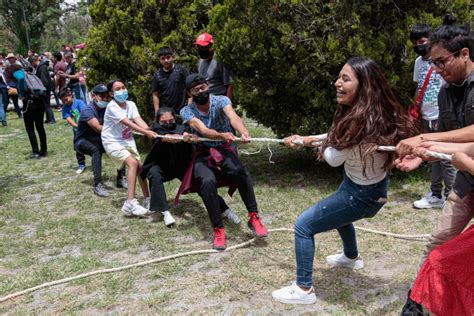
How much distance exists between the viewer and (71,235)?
5.00 m

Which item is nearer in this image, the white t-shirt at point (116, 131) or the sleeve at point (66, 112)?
the white t-shirt at point (116, 131)

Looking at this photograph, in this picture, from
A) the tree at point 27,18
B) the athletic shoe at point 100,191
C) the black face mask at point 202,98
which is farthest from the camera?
the tree at point 27,18

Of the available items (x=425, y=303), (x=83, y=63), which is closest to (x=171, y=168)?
(x=425, y=303)

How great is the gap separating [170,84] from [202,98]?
2.15m

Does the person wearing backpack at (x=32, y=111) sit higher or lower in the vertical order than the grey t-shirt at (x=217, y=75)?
lower

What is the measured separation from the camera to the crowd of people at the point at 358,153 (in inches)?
107

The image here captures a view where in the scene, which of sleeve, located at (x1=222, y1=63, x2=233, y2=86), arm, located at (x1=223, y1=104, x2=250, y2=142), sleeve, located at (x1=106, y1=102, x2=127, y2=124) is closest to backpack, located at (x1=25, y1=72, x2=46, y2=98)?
sleeve, located at (x1=106, y1=102, x2=127, y2=124)

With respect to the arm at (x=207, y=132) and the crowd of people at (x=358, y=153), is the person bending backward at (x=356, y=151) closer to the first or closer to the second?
the crowd of people at (x=358, y=153)

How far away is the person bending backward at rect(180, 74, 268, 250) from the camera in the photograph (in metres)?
4.39

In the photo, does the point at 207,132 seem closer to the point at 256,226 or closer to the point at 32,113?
the point at 256,226

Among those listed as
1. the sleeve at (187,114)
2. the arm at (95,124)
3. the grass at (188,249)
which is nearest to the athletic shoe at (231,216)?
the grass at (188,249)

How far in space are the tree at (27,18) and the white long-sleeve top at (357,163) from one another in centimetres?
3838

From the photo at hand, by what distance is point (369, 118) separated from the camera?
2891mm

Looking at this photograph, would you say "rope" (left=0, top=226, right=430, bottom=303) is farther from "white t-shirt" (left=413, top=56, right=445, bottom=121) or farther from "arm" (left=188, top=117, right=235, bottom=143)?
"white t-shirt" (left=413, top=56, right=445, bottom=121)
